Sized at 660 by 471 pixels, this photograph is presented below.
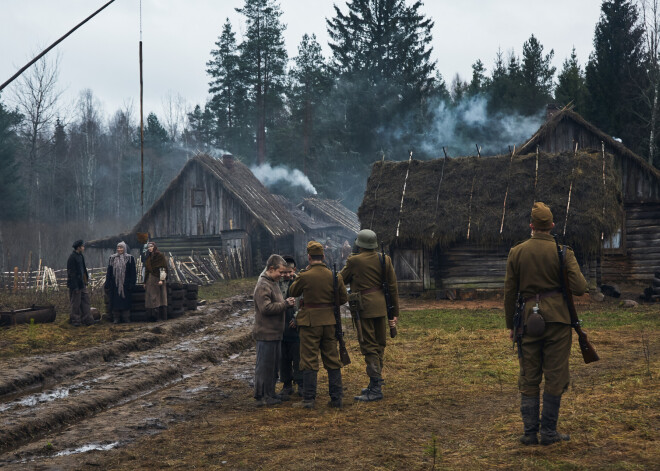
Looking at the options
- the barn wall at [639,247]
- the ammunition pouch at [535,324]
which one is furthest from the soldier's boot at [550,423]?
the barn wall at [639,247]

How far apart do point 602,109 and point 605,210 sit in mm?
16497

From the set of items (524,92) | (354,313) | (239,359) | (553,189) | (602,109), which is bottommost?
(239,359)

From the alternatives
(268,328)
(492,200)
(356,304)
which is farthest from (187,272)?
(356,304)

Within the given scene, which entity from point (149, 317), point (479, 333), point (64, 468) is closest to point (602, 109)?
point (479, 333)

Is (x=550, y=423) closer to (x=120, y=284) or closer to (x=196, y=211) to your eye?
(x=120, y=284)

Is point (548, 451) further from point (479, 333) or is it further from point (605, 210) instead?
point (605, 210)

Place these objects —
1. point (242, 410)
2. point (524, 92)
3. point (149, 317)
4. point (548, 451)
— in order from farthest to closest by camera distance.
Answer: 1. point (524, 92)
2. point (149, 317)
3. point (242, 410)
4. point (548, 451)

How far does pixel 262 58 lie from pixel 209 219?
22.4 metres

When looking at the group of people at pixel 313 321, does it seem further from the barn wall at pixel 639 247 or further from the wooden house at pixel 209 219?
the wooden house at pixel 209 219

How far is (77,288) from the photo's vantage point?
15.0 m

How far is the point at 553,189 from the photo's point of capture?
2011cm

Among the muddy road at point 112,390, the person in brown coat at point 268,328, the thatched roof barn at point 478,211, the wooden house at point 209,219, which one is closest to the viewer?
the muddy road at point 112,390

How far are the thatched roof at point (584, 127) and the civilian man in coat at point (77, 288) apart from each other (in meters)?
15.4

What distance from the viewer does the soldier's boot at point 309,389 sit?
767 centimetres
